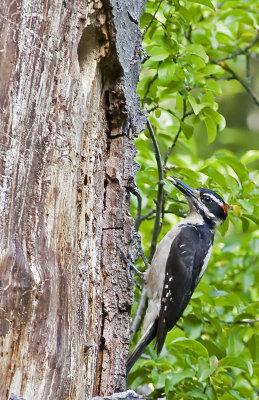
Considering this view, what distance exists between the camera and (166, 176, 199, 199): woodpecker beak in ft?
12.2

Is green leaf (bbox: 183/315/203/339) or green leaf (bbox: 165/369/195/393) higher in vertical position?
green leaf (bbox: 183/315/203/339)

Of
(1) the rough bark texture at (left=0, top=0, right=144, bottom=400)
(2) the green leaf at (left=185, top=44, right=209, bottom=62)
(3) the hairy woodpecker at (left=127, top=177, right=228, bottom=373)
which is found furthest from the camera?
(3) the hairy woodpecker at (left=127, top=177, right=228, bottom=373)

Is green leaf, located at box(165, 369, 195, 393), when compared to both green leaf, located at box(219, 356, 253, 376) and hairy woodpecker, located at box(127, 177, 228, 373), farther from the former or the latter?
hairy woodpecker, located at box(127, 177, 228, 373)

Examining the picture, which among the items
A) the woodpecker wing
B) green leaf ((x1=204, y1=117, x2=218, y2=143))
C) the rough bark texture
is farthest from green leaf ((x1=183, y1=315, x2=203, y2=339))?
green leaf ((x1=204, y1=117, x2=218, y2=143))

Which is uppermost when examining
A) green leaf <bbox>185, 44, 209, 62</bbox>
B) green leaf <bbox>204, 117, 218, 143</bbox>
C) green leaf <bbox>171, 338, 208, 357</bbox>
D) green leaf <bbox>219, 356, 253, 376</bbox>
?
green leaf <bbox>185, 44, 209, 62</bbox>

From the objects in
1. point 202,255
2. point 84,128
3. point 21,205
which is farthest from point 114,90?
point 202,255

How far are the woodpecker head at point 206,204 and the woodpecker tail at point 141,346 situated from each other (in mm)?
815

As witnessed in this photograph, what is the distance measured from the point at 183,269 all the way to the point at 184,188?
60 cm

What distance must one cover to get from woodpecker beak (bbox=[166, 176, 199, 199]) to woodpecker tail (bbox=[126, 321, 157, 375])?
0.83m

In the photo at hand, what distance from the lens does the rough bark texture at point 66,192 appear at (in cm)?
225

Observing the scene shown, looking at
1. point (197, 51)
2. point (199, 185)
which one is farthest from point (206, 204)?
point (197, 51)

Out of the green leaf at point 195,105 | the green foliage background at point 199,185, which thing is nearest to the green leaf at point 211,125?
the green foliage background at point 199,185

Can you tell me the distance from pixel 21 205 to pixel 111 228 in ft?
2.10

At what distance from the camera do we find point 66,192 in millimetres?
2500
